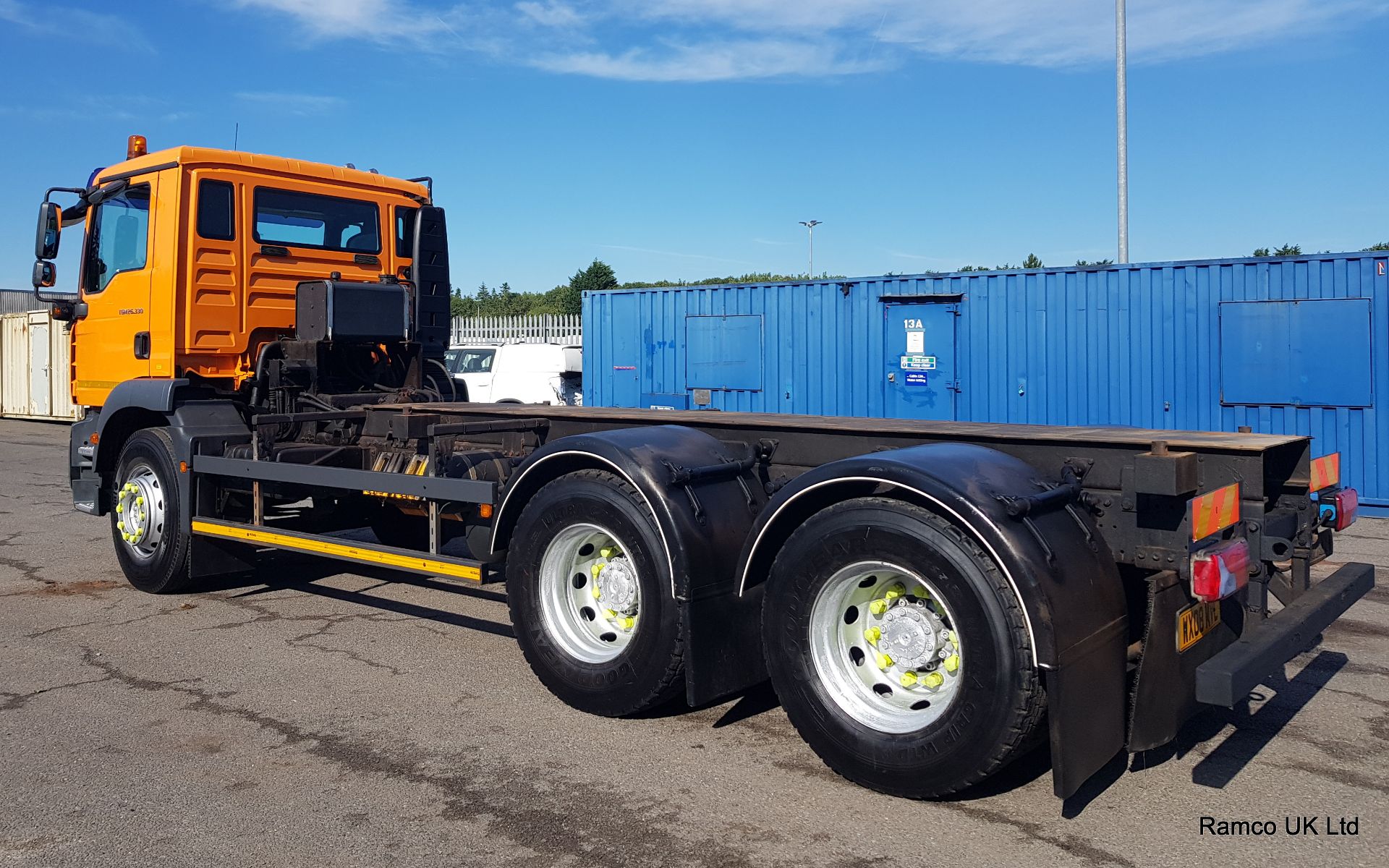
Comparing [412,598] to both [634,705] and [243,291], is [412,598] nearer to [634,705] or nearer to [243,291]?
[243,291]

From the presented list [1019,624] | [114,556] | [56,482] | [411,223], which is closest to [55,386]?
[56,482]

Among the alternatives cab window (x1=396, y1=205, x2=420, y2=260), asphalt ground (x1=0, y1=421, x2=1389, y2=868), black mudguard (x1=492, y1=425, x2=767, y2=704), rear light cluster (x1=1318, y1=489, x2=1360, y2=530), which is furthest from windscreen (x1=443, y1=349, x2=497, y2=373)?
rear light cluster (x1=1318, y1=489, x2=1360, y2=530)

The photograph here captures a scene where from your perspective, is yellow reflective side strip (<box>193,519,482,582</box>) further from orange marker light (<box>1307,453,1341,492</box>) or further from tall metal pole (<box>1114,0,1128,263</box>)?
tall metal pole (<box>1114,0,1128,263</box>)

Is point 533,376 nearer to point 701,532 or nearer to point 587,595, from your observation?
point 587,595

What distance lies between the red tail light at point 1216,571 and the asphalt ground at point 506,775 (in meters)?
0.80

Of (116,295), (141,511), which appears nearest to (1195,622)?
(141,511)

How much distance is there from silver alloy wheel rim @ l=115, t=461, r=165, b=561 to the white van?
1050cm

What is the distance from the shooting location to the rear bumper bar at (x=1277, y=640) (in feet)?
12.1

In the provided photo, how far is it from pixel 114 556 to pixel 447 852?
6918 millimetres

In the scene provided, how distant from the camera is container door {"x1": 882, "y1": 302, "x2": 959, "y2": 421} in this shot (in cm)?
1466

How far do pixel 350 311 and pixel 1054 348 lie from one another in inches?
358

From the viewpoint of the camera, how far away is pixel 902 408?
15.0 m

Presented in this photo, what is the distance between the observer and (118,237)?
814 centimetres

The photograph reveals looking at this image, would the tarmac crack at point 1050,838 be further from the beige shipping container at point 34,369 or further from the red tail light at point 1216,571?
the beige shipping container at point 34,369
